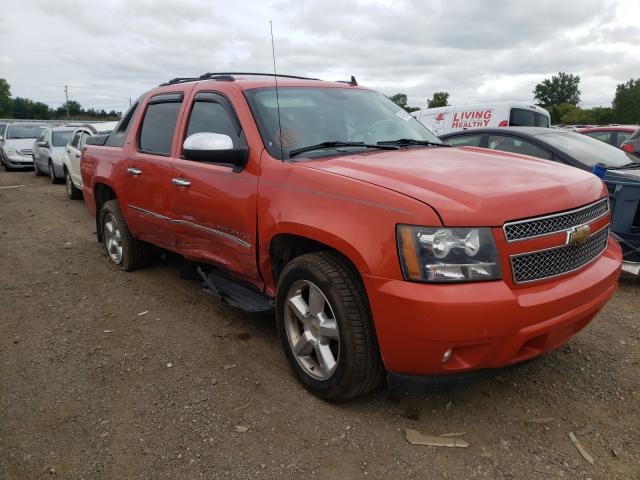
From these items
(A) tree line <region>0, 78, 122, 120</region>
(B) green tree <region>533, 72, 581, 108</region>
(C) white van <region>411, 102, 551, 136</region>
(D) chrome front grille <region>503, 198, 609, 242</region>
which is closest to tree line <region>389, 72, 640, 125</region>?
(B) green tree <region>533, 72, 581, 108</region>

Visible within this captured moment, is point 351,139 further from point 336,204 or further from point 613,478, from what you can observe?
point 613,478

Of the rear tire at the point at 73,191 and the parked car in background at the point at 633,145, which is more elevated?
the parked car in background at the point at 633,145

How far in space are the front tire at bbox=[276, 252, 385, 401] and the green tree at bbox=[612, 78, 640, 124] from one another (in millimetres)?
90641

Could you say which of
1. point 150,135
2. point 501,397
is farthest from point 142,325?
point 501,397

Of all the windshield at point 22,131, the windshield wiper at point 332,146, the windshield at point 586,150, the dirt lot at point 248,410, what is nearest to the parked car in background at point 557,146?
the windshield at point 586,150

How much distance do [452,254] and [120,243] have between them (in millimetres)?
4153

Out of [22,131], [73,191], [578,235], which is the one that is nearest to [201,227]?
[578,235]

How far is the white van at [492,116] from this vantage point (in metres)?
11.9

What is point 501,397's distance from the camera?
2.94 metres

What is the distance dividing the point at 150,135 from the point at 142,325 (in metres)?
1.68

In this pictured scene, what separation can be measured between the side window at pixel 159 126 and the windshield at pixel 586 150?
411 centimetres

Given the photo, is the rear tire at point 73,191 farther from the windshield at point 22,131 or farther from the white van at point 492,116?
the windshield at point 22,131

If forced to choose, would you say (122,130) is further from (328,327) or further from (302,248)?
(328,327)

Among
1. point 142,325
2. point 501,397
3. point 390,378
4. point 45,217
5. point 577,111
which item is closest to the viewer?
point 390,378
